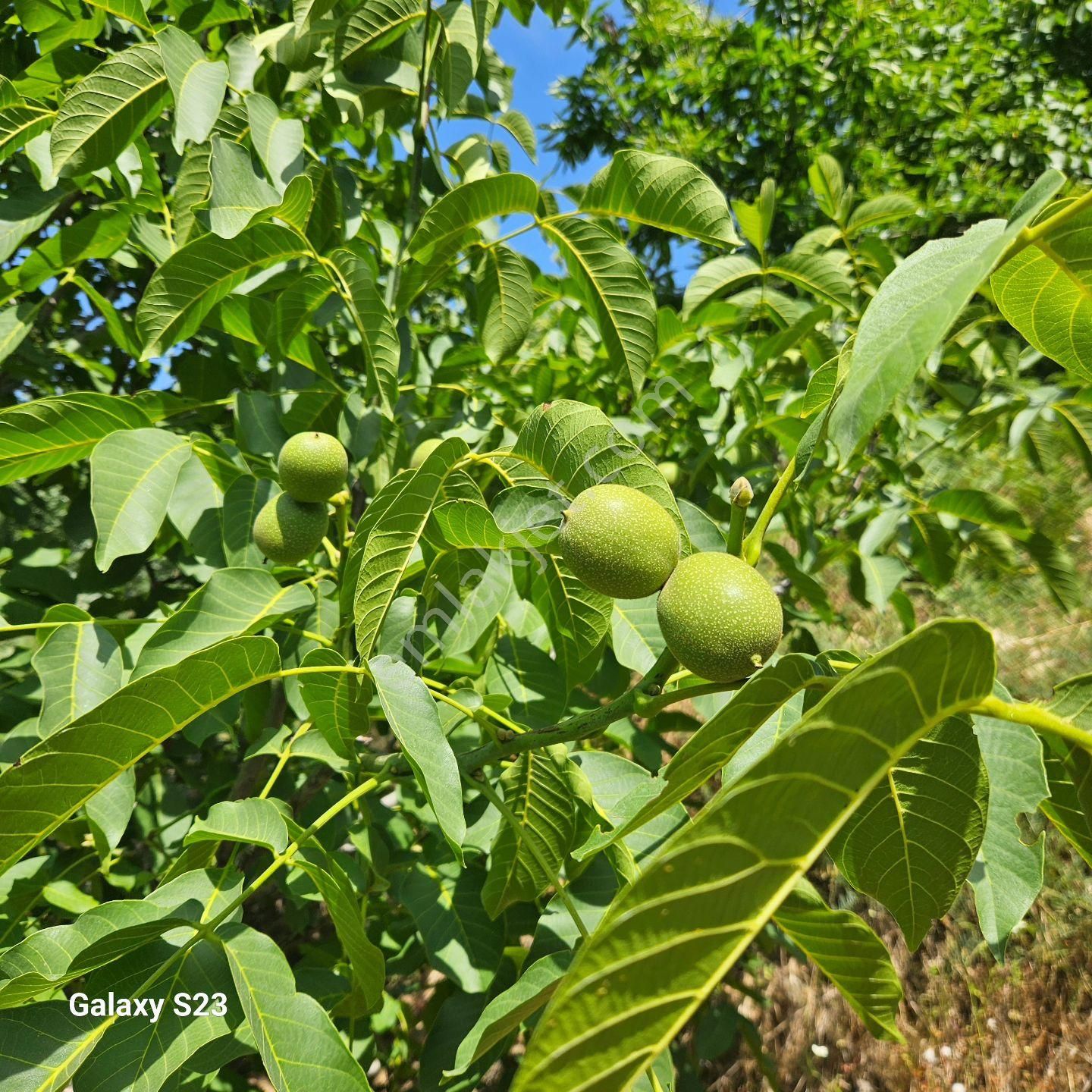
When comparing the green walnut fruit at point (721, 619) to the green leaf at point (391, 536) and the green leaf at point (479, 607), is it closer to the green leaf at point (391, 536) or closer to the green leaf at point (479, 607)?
the green leaf at point (391, 536)

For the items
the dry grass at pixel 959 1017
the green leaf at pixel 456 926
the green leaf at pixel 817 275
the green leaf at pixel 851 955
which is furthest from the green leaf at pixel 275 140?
the dry grass at pixel 959 1017

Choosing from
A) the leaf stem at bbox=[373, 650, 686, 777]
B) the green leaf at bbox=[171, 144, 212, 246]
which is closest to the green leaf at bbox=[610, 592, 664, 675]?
the leaf stem at bbox=[373, 650, 686, 777]

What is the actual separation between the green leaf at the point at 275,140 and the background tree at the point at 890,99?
4.35 metres

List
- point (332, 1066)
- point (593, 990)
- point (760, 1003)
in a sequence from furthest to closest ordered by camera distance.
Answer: point (760, 1003)
point (332, 1066)
point (593, 990)

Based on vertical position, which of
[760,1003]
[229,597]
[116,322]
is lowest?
[760,1003]

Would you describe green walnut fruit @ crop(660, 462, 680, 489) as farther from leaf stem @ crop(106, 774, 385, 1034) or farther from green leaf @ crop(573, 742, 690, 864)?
leaf stem @ crop(106, 774, 385, 1034)

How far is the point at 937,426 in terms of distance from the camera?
7.86 feet

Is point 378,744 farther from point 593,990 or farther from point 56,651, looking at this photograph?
point 593,990

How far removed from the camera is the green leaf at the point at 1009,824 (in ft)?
2.88

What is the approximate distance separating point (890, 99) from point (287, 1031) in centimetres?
680

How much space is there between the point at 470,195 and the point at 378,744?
1730 millimetres

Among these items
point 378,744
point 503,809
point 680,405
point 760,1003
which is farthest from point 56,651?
point 760,1003

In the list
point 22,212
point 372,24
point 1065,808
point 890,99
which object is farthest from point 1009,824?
Answer: point 890,99

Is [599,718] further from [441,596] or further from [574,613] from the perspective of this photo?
[441,596]
